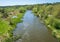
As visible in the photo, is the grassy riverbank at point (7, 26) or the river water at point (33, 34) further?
the river water at point (33, 34)

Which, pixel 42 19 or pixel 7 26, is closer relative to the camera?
pixel 7 26

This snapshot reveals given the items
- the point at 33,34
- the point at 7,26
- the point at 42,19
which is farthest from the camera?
the point at 42,19

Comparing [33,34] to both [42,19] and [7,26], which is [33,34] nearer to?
[7,26]

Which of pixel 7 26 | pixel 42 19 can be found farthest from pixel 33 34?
pixel 42 19

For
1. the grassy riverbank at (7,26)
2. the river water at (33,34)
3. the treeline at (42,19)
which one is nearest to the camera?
the grassy riverbank at (7,26)

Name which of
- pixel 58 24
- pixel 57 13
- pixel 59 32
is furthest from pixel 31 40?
pixel 57 13

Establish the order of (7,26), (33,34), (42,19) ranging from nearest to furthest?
(33,34) → (7,26) → (42,19)

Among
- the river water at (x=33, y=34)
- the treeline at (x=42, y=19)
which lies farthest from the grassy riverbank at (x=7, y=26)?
the river water at (x=33, y=34)

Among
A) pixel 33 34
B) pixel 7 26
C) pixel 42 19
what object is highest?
pixel 7 26

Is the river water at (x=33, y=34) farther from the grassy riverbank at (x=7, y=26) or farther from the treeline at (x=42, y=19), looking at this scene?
the grassy riverbank at (x=7, y=26)

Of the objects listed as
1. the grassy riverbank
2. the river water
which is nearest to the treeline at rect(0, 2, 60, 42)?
the grassy riverbank

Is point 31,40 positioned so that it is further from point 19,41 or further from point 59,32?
point 59,32
